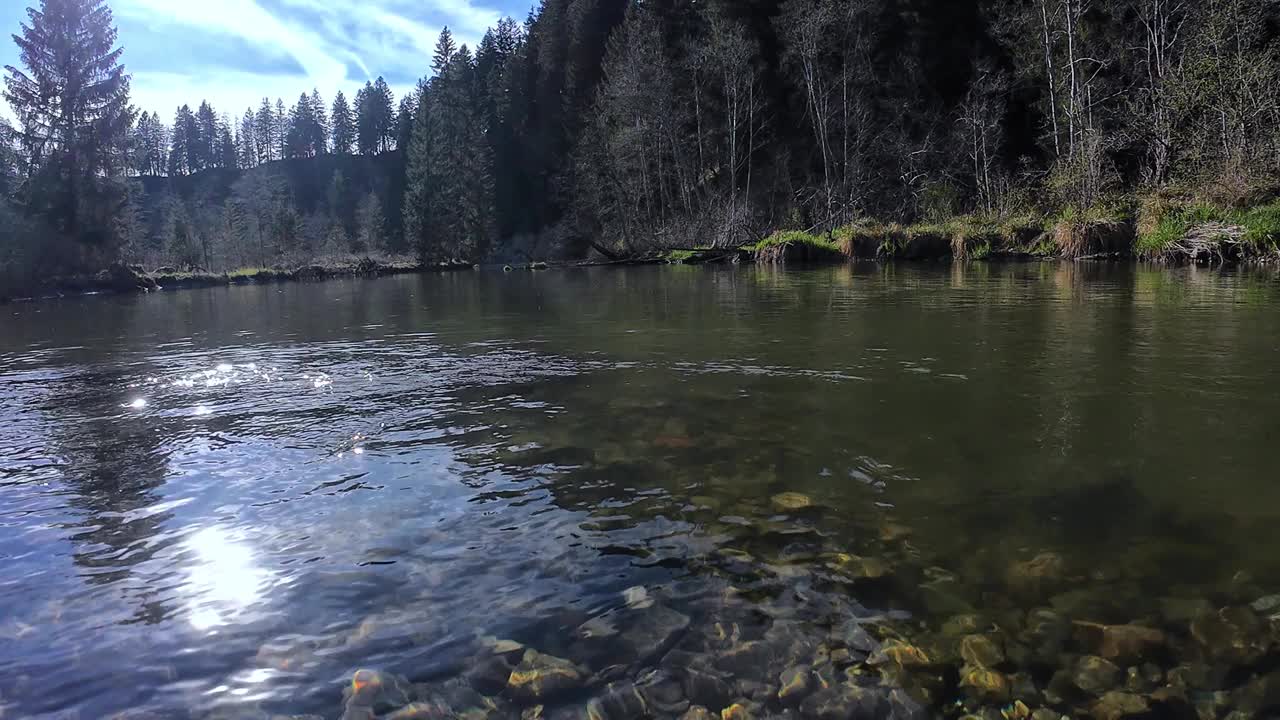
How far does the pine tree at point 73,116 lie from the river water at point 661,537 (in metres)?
33.7

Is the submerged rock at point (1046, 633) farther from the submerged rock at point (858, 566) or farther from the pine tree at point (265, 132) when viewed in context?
the pine tree at point (265, 132)

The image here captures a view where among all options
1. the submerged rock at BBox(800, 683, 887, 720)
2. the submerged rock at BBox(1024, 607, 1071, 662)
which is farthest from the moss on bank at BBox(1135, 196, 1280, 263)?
the submerged rock at BBox(800, 683, 887, 720)

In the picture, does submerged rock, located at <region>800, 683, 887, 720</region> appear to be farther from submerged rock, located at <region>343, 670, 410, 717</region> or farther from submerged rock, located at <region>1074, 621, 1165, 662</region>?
submerged rock, located at <region>343, 670, 410, 717</region>

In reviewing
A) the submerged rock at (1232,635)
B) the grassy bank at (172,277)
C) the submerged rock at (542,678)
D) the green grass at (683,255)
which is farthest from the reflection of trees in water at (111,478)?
the grassy bank at (172,277)

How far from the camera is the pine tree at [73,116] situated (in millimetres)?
33406

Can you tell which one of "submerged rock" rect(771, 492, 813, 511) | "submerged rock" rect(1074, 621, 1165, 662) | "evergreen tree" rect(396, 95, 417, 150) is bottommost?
"submerged rock" rect(1074, 621, 1165, 662)

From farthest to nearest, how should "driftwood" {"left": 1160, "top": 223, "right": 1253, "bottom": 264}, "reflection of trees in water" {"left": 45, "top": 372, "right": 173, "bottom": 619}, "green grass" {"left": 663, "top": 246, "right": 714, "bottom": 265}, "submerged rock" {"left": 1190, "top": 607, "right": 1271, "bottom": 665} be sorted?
"green grass" {"left": 663, "top": 246, "right": 714, "bottom": 265} → "driftwood" {"left": 1160, "top": 223, "right": 1253, "bottom": 264} → "reflection of trees in water" {"left": 45, "top": 372, "right": 173, "bottom": 619} → "submerged rock" {"left": 1190, "top": 607, "right": 1271, "bottom": 665}

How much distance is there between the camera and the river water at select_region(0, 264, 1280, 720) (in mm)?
2383

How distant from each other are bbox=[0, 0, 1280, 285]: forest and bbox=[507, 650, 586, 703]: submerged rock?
20523 millimetres

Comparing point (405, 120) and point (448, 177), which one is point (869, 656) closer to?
point (448, 177)

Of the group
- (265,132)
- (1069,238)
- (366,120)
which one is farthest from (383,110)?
(1069,238)

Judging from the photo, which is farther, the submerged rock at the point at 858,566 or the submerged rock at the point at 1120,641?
the submerged rock at the point at 858,566

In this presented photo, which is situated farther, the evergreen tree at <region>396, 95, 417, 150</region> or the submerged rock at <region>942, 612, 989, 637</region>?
the evergreen tree at <region>396, 95, 417, 150</region>

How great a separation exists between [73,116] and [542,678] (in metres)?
43.1
